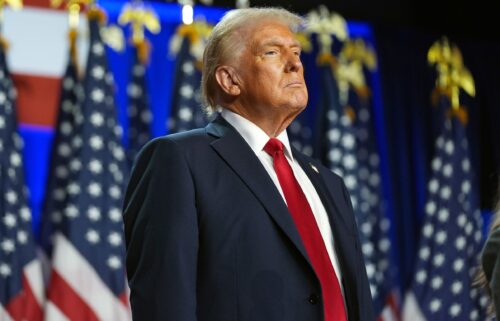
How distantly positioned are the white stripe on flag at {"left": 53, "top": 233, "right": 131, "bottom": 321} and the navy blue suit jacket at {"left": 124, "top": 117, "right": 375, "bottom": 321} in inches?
132

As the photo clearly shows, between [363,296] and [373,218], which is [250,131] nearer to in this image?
[363,296]

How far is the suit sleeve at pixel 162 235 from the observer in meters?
2.42

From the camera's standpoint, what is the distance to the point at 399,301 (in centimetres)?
707

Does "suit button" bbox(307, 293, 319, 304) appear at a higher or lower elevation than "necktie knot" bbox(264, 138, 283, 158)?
lower

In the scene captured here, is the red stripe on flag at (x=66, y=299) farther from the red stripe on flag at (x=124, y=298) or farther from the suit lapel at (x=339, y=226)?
the suit lapel at (x=339, y=226)

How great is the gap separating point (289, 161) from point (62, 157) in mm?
3475

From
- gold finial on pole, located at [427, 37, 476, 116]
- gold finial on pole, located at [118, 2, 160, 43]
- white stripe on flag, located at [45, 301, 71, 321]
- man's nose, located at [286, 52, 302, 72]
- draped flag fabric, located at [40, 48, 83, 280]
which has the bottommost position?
white stripe on flag, located at [45, 301, 71, 321]

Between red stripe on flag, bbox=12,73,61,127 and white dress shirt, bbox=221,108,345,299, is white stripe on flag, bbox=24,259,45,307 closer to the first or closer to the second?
red stripe on flag, bbox=12,73,61,127

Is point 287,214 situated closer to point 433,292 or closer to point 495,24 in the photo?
point 433,292

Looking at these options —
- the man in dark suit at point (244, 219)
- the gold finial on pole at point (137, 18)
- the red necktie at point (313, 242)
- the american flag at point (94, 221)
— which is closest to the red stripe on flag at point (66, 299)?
the american flag at point (94, 221)

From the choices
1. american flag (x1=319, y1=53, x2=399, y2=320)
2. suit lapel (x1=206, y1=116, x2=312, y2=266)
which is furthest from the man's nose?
american flag (x1=319, y1=53, x2=399, y2=320)

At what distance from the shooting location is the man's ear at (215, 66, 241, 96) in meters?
2.85

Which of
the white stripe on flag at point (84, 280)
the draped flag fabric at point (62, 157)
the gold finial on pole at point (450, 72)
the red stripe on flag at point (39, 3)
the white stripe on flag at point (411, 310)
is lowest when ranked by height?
the white stripe on flag at point (411, 310)

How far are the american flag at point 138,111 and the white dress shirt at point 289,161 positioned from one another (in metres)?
3.55
